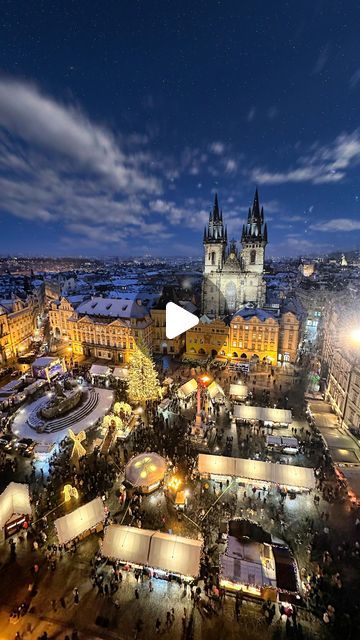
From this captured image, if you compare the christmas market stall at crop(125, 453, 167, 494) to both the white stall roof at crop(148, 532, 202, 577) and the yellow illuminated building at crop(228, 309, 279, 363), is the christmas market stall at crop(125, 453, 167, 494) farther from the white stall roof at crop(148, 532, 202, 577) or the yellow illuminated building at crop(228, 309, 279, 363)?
the yellow illuminated building at crop(228, 309, 279, 363)

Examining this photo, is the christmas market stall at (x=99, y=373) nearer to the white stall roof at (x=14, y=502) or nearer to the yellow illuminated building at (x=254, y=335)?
the white stall roof at (x=14, y=502)

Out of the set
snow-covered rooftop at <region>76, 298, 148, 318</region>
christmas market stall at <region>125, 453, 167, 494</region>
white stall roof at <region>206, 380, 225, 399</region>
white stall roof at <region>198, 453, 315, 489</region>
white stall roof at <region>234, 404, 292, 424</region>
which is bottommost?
christmas market stall at <region>125, 453, 167, 494</region>

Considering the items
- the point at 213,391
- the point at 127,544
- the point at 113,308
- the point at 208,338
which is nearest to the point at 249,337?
the point at 208,338

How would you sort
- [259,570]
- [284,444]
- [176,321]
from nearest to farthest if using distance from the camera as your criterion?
[259,570] → [284,444] → [176,321]

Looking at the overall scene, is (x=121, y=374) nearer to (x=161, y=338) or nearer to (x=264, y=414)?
(x=161, y=338)

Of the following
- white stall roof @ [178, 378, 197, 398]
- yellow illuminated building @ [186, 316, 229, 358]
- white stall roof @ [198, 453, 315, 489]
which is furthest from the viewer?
yellow illuminated building @ [186, 316, 229, 358]

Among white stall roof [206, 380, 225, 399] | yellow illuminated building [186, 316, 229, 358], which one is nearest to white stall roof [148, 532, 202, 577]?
white stall roof [206, 380, 225, 399]
